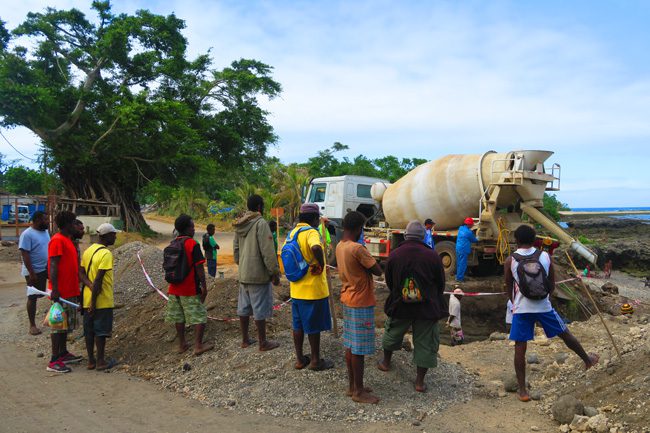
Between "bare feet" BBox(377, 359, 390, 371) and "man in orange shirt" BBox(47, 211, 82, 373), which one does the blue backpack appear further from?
"man in orange shirt" BBox(47, 211, 82, 373)

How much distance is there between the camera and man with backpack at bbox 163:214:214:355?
569 cm

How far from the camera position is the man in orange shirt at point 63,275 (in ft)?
18.7

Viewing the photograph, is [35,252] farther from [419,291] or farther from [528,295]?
[528,295]

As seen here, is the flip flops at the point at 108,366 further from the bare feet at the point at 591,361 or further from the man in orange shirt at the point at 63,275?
the bare feet at the point at 591,361

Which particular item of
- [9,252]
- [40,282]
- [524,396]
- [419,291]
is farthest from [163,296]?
[9,252]

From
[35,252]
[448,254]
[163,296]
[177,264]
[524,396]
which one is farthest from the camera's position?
[448,254]

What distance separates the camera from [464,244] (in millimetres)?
10766

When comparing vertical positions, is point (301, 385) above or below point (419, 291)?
below

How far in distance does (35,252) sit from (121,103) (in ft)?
56.2

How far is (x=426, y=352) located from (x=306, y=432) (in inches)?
53.5

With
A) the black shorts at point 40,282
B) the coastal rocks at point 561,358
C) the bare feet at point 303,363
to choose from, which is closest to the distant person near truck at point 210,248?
the black shorts at point 40,282

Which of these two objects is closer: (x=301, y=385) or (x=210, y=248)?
(x=301, y=385)

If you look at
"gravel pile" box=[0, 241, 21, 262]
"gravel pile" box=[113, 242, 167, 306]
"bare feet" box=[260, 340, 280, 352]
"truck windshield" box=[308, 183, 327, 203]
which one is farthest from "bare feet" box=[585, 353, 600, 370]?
"gravel pile" box=[0, 241, 21, 262]

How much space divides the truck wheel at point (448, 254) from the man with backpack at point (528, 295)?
6803 millimetres
